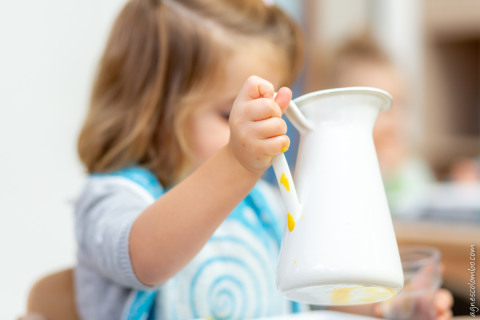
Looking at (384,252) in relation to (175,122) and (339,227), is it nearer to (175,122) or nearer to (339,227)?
(339,227)

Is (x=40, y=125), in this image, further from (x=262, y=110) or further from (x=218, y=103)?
(x=262, y=110)

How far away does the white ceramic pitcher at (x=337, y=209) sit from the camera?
0.34m

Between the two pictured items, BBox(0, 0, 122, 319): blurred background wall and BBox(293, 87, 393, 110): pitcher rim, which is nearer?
BBox(293, 87, 393, 110): pitcher rim

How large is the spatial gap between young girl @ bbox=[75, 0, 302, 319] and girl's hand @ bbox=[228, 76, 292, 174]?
0.15 meters

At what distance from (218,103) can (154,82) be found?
0.26ft

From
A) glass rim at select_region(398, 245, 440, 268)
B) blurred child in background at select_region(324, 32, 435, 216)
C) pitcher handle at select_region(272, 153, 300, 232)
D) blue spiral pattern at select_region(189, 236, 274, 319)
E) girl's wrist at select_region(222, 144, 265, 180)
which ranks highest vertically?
blurred child in background at select_region(324, 32, 435, 216)

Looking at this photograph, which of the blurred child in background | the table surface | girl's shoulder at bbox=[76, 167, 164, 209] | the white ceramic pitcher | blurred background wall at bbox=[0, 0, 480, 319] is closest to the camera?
the white ceramic pitcher

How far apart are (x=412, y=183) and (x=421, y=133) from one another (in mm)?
1001

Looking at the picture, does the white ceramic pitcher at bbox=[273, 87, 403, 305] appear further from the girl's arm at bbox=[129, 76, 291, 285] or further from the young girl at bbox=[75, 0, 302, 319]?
the young girl at bbox=[75, 0, 302, 319]

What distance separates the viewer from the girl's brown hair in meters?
0.62

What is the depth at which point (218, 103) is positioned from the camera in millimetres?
606

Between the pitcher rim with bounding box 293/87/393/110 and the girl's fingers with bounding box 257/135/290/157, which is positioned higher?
the pitcher rim with bounding box 293/87/393/110

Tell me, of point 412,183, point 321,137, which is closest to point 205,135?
point 321,137

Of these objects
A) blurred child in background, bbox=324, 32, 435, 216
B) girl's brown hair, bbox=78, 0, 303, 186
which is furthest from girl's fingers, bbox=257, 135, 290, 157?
blurred child in background, bbox=324, 32, 435, 216
